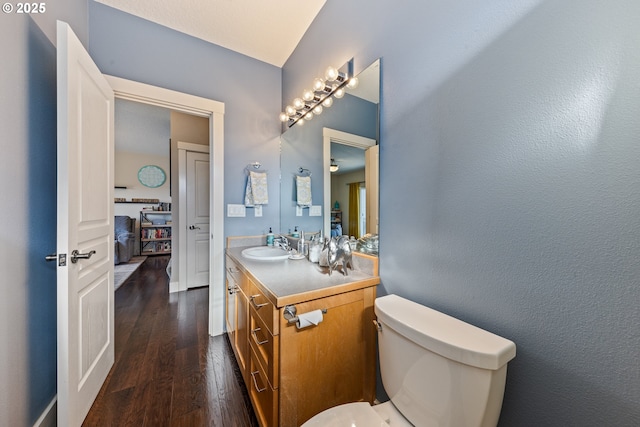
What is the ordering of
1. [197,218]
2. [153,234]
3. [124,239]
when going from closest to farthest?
[197,218] < [124,239] < [153,234]

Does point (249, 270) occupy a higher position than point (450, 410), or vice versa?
point (249, 270)

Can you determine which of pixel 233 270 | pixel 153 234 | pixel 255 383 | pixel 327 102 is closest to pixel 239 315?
pixel 233 270

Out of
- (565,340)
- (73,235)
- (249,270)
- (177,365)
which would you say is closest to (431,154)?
(565,340)

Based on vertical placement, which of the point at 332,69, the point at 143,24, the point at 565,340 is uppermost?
the point at 143,24

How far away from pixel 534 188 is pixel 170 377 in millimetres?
2208

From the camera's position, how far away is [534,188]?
695mm

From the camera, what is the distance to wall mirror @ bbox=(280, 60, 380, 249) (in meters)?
1.30

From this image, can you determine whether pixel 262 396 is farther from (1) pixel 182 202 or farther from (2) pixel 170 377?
(1) pixel 182 202

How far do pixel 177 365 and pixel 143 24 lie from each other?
8.54 feet

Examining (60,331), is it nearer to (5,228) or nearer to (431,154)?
(5,228)

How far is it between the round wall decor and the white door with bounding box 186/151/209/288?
3.40 meters

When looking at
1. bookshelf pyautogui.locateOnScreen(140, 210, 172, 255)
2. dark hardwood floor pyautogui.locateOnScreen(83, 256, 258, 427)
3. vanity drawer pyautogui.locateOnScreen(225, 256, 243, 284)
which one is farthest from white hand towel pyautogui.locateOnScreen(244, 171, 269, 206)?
bookshelf pyautogui.locateOnScreen(140, 210, 172, 255)

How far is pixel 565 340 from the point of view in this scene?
25.3 inches

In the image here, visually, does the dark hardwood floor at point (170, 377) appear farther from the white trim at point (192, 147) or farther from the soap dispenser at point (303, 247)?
the white trim at point (192, 147)
